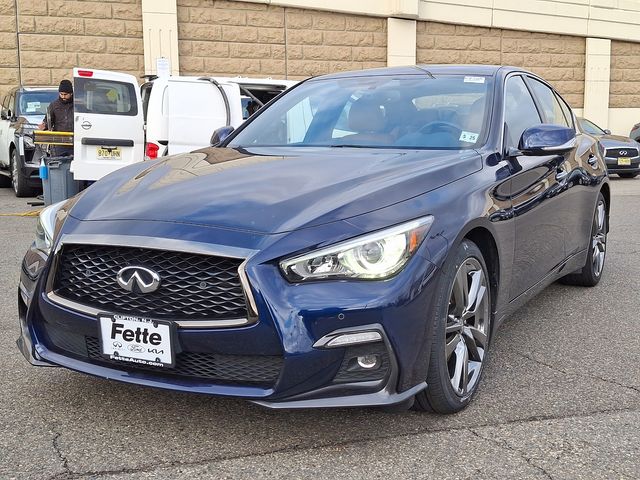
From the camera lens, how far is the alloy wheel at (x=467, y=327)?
10.5 feet

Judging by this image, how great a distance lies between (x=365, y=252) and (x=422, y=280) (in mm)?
252

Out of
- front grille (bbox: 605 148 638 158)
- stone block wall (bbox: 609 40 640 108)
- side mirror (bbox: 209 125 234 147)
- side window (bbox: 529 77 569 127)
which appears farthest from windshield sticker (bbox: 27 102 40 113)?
stone block wall (bbox: 609 40 640 108)

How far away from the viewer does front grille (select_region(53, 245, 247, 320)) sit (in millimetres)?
2727

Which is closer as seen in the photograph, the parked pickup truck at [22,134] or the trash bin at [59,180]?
the trash bin at [59,180]

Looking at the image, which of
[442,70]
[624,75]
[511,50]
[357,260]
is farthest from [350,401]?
[624,75]

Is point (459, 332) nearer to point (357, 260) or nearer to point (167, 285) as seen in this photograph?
point (357, 260)

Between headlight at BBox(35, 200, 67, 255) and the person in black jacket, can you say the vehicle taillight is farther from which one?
headlight at BBox(35, 200, 67, 255)

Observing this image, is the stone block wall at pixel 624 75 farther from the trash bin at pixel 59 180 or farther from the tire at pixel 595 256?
the tire at pixel 595 256

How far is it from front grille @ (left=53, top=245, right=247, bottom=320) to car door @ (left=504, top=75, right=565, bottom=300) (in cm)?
168

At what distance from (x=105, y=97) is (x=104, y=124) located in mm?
358

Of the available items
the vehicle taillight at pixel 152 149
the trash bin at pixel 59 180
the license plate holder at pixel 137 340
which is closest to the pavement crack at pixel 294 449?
the license plate holder at pixel 137 340

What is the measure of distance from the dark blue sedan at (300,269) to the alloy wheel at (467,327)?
0.01m

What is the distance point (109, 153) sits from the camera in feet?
31.3

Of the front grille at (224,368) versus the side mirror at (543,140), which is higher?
the side mirror at (543,140)
